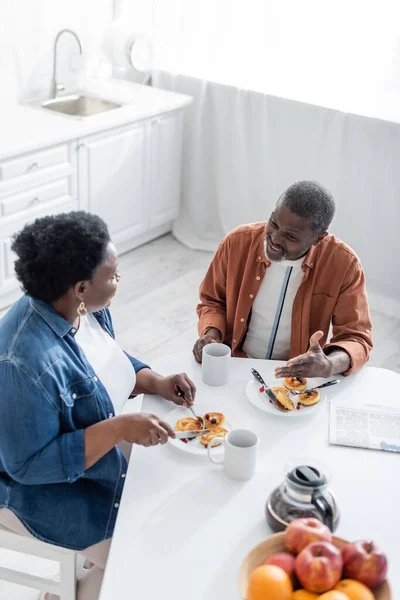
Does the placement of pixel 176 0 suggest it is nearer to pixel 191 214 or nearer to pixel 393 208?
pixel 191 214

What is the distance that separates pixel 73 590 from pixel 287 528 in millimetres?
673

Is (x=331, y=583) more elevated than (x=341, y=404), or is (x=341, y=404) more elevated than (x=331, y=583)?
(x=331, y=583)

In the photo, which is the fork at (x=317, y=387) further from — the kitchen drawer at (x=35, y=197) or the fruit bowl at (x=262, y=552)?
the kitchen drawer at (x=35, y=197)

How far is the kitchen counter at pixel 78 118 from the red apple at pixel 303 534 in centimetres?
233

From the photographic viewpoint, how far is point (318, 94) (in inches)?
149

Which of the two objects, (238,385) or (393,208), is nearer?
(238,385)

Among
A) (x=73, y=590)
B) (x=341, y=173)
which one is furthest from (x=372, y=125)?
(x=73, y=590)

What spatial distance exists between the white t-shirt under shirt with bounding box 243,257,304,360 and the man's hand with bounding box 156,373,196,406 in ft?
1.47

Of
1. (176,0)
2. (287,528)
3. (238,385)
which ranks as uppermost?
(176,0)

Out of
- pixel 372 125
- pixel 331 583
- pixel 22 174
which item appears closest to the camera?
pixel 331 583

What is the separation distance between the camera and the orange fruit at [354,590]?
1.17 m

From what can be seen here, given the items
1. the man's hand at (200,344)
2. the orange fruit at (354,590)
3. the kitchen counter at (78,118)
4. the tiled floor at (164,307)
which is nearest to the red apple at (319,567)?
the orange fruit at (354,590)

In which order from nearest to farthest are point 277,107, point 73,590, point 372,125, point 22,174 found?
point 73,590 → point 22,174 → point 372,125 → point 277,107

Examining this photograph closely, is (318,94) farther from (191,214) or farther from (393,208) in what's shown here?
(191,214)
